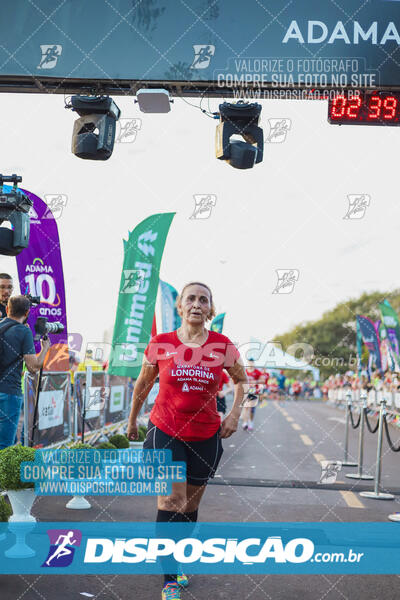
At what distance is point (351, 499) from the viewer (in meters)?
7.75

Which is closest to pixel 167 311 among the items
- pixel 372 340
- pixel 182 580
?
pixel 182 580

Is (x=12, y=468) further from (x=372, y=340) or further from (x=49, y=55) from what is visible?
(x=372, y=340)

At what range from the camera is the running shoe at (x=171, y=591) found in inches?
156

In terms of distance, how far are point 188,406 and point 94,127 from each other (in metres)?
4.12

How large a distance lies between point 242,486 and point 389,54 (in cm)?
550

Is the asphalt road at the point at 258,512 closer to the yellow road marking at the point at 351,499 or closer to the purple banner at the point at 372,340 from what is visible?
the yellow road marking at the point at 351,499

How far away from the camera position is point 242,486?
840cm

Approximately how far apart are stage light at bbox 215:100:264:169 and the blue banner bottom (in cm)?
384

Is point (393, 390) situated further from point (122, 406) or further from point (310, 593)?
point (310, 593)

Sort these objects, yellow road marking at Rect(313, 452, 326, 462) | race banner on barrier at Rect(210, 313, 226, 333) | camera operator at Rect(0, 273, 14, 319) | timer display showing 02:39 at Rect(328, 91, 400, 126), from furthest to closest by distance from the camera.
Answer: race banner on barrier at Rect(210, 313, 226, 333), yellow road marking at Rect(313, 452, 326, 462), timer display showing 02:39 at Rect(328, 91, 400, 126), camera operator at Rect(0, 273, 14, 319)

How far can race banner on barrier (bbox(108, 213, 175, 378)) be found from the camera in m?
11.4

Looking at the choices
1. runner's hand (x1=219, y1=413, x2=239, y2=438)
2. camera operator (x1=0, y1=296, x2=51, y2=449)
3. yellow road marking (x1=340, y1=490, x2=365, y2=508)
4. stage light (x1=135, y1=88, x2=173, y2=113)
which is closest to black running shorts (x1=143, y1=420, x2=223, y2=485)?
runner's hand (x1=219, y1=413, x2=239, y2=438)

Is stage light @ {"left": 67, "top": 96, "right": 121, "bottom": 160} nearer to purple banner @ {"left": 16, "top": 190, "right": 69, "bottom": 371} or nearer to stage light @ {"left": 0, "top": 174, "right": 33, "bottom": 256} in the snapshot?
stage light @ {"left": 0, "top": 174, "right": 33, "bottom": 256}

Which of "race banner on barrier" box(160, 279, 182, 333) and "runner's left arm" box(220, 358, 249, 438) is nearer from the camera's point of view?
"runner's left arm" box(220, 358, 249, 438)
